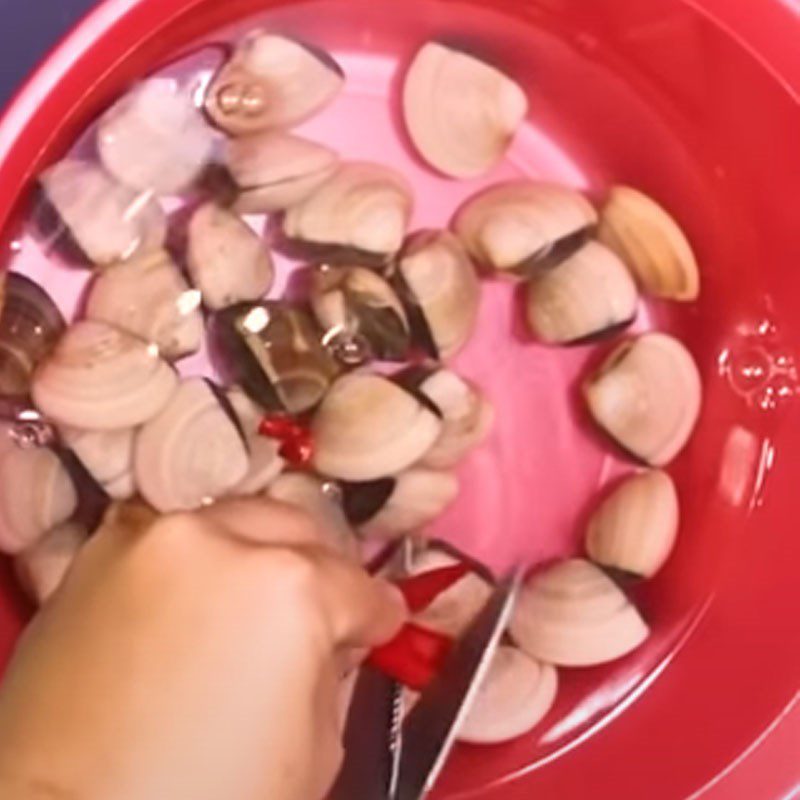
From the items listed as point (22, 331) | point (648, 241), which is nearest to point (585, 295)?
point (648, 241)

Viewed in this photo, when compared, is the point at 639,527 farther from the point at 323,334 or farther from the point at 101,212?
the point at 101,212

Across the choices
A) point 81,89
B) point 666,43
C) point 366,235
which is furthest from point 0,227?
point 666,43

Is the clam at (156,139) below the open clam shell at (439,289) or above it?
above

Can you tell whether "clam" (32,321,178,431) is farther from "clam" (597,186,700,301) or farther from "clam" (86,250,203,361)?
"clam" (597,186,700,301)

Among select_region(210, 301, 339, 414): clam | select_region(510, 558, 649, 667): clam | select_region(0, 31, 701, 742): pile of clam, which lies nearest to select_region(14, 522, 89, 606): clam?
select_region(0, 31, 701, 742): pile of clam

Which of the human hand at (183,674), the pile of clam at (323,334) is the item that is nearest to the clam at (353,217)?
the pile of clam at (323,334)

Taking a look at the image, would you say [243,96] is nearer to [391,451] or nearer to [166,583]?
→ [391,451]

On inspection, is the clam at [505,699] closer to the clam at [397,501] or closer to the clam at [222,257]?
the clam at [397,501]
